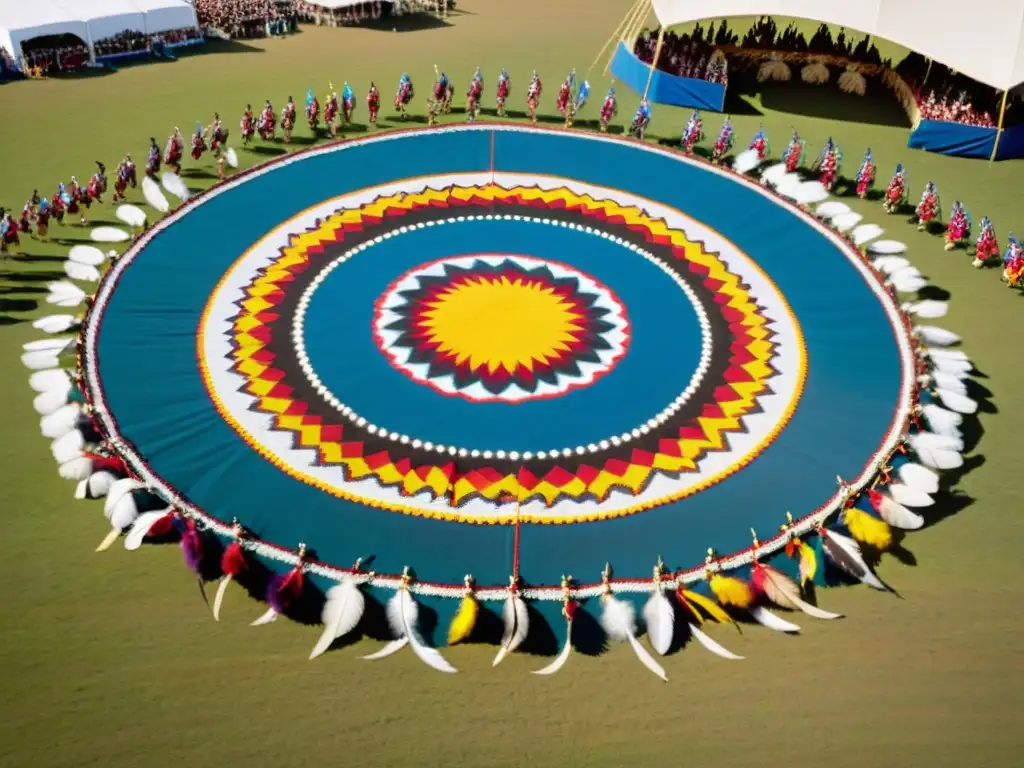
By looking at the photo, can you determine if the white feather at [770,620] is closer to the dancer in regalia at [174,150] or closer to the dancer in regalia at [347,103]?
the dancer in regalia at [174,150]

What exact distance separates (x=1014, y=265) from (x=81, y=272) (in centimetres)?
1765

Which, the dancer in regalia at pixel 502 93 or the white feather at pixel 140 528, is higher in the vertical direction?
the dancer in regalia at pixel 502 93

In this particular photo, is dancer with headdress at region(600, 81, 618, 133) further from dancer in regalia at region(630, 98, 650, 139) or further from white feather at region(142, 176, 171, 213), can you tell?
white feather at region(142, 176, 171, 213)

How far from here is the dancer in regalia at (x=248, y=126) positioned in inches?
886

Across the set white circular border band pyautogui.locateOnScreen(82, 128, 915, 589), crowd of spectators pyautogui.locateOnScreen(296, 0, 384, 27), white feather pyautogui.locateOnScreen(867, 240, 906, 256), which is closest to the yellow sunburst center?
white circular border band pyautogui.locateOnScreen(82, 128, 915, 589)

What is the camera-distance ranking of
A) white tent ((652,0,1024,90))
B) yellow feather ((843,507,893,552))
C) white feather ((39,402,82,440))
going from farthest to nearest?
1. white tent ((652,0,1024,90))
2. white feather ((39,402,82,440))
3. yellow feather ((843,507,893,552))

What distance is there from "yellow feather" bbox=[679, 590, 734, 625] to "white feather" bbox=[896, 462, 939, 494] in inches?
141

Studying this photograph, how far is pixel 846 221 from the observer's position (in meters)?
20.3

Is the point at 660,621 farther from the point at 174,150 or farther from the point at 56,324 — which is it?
the point at 174,150

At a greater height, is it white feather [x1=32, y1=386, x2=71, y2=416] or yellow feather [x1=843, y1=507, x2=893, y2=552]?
yellow feather [x1=843, y1=507, x2=893, y2=552]

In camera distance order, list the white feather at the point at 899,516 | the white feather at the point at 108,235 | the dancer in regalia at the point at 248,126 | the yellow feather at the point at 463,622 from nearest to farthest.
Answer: the yellow feather at the point at 463,622
the white feather at the point at 899,516
the white feather at the point at 108,235
the dancer in regalia at the point at 248,126

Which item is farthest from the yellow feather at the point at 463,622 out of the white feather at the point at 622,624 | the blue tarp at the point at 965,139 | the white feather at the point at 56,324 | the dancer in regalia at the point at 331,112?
the blue tarp at the point at 965,139

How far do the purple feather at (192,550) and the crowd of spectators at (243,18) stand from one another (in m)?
21.2

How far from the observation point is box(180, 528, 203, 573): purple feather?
12.5 meters
